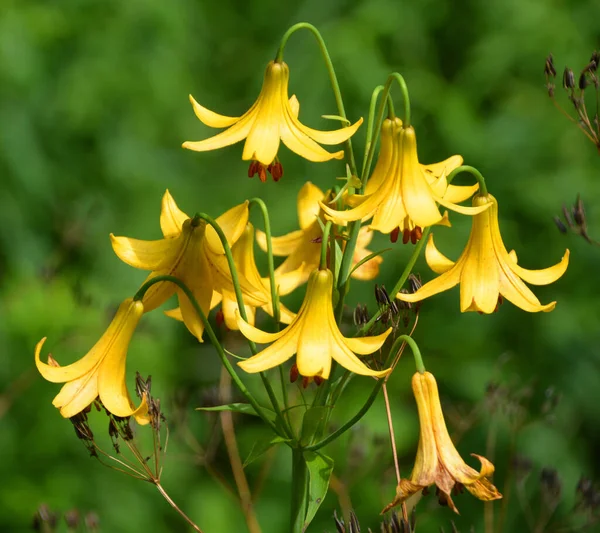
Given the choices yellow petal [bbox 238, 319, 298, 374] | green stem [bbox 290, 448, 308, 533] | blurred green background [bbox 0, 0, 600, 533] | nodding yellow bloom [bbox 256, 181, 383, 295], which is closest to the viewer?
yellow petal [bbox 238, 319, 298, 374]

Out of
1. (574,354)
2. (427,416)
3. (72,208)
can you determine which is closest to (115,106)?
(72,208)

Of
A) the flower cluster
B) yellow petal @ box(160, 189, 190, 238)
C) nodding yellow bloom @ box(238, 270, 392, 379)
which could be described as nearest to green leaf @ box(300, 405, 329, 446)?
the flower cluster

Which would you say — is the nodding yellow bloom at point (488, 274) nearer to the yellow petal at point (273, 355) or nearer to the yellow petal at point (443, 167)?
the yellow petal at point (443, 167)

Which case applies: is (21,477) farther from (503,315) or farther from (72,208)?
(503,315)

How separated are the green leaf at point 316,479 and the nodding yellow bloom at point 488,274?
35 centimetres

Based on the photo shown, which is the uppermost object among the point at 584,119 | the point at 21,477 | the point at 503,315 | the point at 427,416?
the point at 584,119

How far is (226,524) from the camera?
358 centimetres

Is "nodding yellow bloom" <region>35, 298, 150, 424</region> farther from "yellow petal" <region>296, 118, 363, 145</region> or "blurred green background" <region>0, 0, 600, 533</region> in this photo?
"blurred green background" <region>0, 0, 600, 533</region>

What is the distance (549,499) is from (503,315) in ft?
5.07

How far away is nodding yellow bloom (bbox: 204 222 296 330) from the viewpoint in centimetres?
185

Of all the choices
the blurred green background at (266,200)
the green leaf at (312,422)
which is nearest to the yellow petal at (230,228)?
Answer: the green leaf at (312,422)

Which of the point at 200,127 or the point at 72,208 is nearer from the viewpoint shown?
the point at 72,208

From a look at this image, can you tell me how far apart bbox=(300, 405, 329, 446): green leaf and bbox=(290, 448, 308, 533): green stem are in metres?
0.03

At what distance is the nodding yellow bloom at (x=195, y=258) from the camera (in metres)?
1.77
